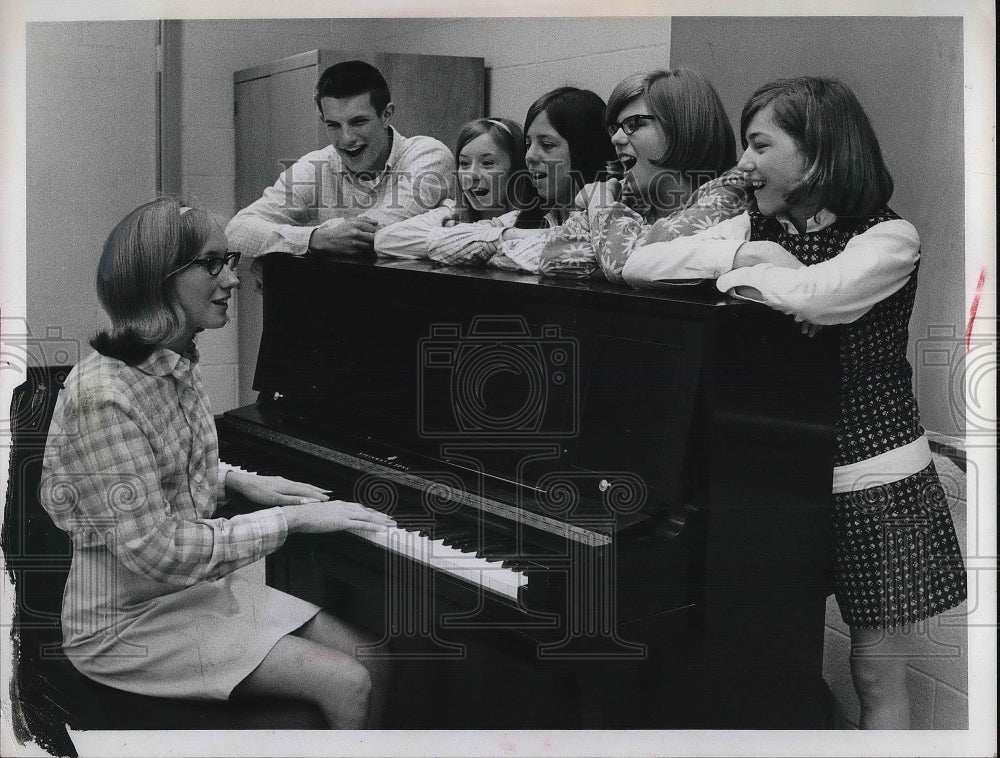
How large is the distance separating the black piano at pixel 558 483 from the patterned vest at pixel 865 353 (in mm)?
49

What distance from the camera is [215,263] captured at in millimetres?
2545

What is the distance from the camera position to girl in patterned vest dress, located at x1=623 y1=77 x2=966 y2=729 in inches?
92.0

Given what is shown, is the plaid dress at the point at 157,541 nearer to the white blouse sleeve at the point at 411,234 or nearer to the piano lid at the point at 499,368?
the piano lid at the point at 499,368

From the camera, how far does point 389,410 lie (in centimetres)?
257

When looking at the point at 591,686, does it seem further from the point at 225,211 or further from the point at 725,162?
the point at 225,211

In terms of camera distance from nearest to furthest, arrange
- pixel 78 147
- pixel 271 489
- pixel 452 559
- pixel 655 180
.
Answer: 1. pixel 452 559
2. pixel 655 180
3. pixel 271 489
4. pixel 78 147

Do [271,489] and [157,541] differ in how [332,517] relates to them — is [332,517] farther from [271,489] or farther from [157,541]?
[157,541]

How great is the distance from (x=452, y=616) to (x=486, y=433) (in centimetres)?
44

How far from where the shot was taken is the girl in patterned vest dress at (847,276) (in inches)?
92.0

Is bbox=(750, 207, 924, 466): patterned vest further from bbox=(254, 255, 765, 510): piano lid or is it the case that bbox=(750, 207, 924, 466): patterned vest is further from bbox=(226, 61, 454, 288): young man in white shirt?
bbox=(226, 61, 454, 288): young man in white shirt

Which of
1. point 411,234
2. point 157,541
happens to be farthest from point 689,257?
point 157,541

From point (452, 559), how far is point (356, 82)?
1249mm

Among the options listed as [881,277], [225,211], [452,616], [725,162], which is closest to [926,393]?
[881,277]

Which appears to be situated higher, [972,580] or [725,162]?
[725,162]
